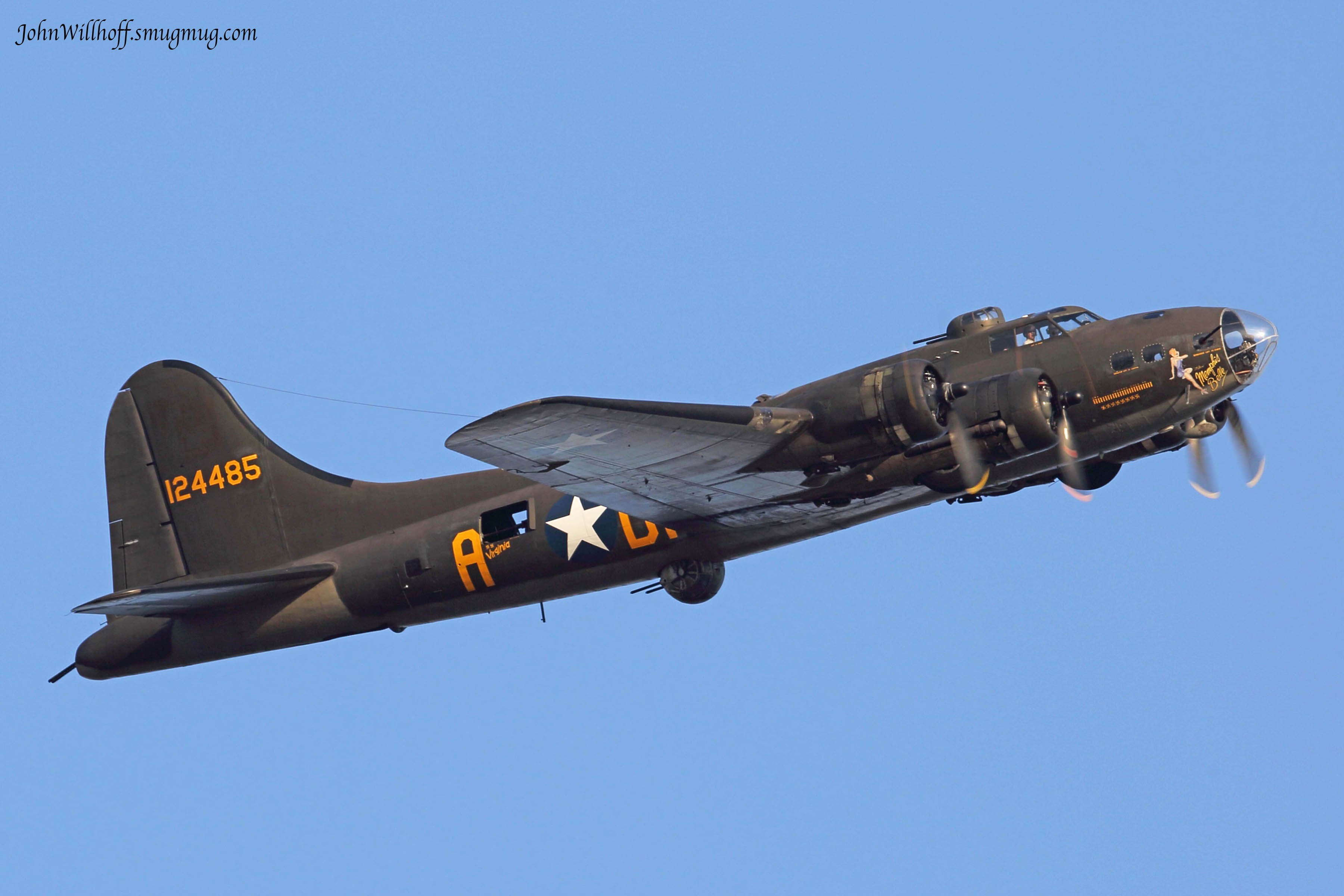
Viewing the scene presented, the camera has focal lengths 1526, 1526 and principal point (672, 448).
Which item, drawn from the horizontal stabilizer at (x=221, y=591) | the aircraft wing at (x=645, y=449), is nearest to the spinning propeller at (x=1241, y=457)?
the aircraft wing at (x=645, y=449)

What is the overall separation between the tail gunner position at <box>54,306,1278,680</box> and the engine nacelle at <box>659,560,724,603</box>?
0.12ft

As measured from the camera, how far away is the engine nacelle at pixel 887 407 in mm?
21359

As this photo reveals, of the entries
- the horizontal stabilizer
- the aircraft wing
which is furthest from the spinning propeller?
the horizontal stabilizer

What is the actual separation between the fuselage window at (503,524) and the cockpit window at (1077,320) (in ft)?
30.0

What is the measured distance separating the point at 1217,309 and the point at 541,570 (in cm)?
1137

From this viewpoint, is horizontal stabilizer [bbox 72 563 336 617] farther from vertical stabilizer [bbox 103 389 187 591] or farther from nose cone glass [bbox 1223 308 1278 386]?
nose cone glass [bbox 1223 308 1278 386]

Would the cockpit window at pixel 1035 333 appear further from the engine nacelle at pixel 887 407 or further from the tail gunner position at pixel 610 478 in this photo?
the engine nacelle at pixel 887 407

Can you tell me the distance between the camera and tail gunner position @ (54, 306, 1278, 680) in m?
21.7

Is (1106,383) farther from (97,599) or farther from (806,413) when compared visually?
(97,599)

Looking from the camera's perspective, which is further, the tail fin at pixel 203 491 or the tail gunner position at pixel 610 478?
the tail fin at pixel 203 491

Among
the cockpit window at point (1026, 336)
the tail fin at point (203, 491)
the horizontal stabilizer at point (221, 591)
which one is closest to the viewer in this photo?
the cockpit window at point (1026, 336)

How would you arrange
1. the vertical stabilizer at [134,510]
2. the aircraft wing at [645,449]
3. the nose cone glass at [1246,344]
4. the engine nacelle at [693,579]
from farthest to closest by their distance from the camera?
the vertical stabilizer at [134,510] → the engine nacelle at [693,579] → the nose cone glass at [1246,344] → the aircraft wing at [645,449]

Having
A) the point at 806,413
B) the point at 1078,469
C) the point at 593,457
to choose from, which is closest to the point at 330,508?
the point at 593,457

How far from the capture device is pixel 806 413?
2200 centimetres
